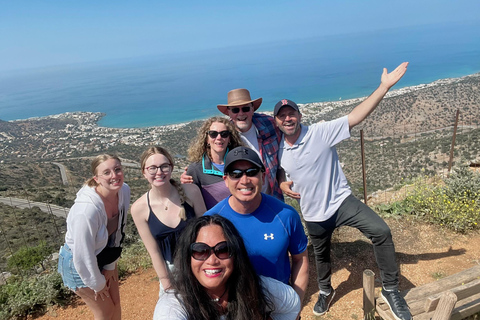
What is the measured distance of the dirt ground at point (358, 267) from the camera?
11.5 feet

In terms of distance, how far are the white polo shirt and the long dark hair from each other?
1.34 m

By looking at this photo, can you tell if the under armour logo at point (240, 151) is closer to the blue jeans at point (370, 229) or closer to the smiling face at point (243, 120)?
the smiling face at point (243, 120)

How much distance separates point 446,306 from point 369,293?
852 mm

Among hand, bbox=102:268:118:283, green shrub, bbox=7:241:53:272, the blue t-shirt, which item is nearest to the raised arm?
the blue t-shirt

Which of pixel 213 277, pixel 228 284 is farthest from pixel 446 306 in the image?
pixel 213 277

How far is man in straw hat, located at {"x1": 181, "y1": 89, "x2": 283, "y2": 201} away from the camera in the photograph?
9.33 ft

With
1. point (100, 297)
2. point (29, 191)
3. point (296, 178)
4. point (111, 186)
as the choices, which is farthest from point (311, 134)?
point (29, 191)

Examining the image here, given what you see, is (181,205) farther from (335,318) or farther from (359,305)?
(359,305)

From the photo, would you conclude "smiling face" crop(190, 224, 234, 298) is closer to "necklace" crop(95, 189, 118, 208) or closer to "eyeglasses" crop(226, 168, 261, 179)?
"eyeglasses" crop(226, 168, 261, 179)

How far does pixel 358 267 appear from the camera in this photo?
13.1ft

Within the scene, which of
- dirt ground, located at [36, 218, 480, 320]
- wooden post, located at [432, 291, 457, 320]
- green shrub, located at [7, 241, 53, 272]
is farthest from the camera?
green shrub, located at [7, 241, 53, 272]

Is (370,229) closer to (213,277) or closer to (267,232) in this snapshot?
(267,232)

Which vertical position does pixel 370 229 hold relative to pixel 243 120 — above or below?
below

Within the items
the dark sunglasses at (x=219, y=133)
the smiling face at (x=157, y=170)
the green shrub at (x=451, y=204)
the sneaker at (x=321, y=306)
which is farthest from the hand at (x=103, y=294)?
the green shrub at (x=451, y=204)
